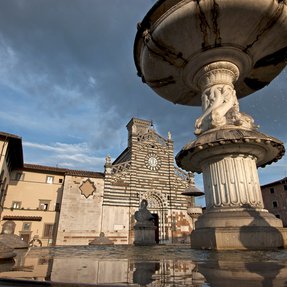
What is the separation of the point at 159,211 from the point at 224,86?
71.5 feet

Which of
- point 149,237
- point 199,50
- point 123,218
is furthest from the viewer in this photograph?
point 123,218

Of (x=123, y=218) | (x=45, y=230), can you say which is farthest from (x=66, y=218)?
(x=123, y=218)

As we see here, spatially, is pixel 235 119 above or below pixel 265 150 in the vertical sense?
above

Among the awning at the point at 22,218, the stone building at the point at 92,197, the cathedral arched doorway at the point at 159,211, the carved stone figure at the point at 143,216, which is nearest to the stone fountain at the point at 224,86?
the carved stone figure at the point at 143,216

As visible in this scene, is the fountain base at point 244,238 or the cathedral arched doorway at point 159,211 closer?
the fountain base at point 244,238

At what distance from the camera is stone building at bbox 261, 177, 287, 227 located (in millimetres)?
29641

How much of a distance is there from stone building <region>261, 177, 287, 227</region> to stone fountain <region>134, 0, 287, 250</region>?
93.9 feet

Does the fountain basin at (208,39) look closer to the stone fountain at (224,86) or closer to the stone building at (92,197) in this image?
the stone fountain at (224,86)

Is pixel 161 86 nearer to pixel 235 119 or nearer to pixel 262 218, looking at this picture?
pixel 235 119

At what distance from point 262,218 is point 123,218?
20278 mm

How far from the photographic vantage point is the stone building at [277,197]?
97.2 feet

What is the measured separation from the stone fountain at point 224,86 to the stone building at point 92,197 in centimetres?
1546

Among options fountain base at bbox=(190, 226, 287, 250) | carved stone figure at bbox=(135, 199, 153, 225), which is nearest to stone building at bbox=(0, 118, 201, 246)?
carved stone figure at bbox=(135, 199, 153, 225)

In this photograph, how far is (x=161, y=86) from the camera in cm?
774
